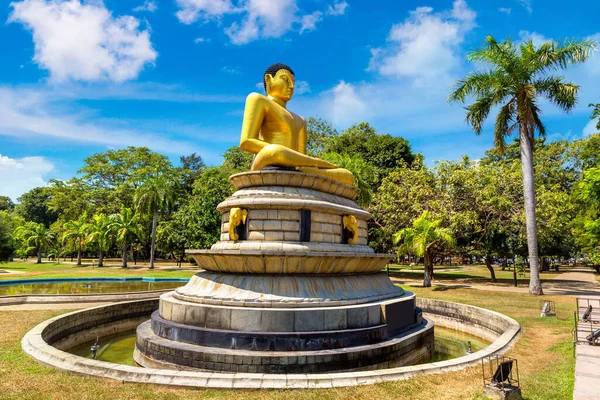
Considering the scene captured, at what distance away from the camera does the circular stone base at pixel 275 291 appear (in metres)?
9.38

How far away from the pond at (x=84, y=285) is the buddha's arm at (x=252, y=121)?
13687mm

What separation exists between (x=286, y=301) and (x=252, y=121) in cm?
676

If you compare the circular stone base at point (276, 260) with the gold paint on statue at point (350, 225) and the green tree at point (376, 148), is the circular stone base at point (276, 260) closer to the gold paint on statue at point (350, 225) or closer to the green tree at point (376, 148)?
the gold paint on statue at point (350, 225)

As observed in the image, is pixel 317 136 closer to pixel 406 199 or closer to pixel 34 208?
pixel 406 199

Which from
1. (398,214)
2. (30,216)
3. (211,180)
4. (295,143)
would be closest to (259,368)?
(295,143)

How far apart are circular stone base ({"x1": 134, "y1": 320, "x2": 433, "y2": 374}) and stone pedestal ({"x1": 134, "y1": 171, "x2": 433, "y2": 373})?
0.07 feet

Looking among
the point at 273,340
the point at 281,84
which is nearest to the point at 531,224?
the point at 281,84

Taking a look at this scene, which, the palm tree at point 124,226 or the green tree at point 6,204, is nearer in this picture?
the palm tree at point 124,226

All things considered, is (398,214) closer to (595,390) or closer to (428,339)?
(428,339)

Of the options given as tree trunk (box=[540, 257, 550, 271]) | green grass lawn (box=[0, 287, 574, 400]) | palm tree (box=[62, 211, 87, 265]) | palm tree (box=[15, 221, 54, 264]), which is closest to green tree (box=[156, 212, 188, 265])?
palm tree (box=[62, 211, 87, 265])

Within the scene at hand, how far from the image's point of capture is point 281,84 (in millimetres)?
14266

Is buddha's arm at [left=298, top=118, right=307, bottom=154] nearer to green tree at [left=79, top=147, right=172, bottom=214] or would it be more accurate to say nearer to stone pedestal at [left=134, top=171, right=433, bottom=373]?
stone pedestal at [left=134, top=171, right=433, bottom=373]

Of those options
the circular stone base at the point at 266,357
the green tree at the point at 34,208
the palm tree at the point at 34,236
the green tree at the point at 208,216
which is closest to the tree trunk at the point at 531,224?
the circular stone base at the point at 266,357

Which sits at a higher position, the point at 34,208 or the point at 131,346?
the point at 34,208
